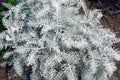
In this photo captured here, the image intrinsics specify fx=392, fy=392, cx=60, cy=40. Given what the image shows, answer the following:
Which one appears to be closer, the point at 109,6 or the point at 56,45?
the point at 56,45

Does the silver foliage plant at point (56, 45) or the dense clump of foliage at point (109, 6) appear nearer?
the silver foliage plant at point (56, 45)

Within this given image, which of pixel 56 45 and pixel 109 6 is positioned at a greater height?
pixel 56 45

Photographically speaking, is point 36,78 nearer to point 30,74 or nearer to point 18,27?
point 30,74

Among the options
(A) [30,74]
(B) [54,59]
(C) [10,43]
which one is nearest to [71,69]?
(B) [54,59]

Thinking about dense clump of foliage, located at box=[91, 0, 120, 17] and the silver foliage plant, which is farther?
dense clump of foliage, located at box=[91, 0, 120, 17]
